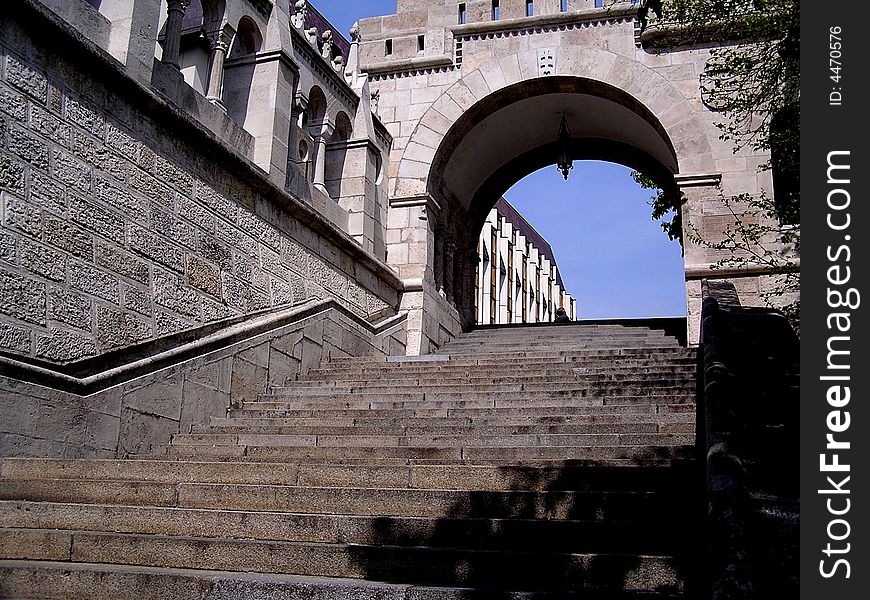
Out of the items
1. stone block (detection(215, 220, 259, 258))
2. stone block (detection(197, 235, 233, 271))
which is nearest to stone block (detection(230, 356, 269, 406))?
stone block (detection(197, 235, 233, 271))

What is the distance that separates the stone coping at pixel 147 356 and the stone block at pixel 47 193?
105 cm

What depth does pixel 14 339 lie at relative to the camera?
5.11m

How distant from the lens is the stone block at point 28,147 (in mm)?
5297

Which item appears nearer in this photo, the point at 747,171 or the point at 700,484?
the point at 700,484

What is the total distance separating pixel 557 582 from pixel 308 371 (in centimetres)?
559

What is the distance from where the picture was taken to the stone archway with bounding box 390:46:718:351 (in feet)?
37.8

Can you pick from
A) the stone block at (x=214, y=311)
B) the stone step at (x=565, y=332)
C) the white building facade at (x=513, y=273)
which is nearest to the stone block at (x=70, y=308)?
the stone block at (x=214, y=311)

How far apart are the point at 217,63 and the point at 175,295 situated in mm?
2912

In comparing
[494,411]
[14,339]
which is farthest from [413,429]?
[14,339]

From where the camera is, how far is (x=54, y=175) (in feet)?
18.4

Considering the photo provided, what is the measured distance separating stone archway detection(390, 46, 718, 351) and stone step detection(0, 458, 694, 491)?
670cm
